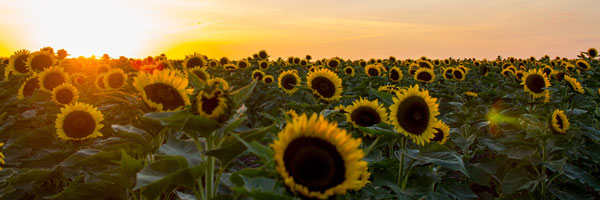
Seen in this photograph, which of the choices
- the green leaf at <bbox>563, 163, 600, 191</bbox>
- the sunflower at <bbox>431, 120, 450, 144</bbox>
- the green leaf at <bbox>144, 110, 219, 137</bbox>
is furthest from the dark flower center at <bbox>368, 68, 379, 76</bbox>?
the green leaf at <bbox>144, 110, 219, 137</bbox>

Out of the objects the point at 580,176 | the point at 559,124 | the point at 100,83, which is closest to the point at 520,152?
the point at 559,124

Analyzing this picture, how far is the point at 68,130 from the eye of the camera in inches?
155

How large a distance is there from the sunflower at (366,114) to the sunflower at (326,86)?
1.17 m

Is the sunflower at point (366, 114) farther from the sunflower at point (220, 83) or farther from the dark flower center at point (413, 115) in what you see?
the sunflower at point (220, 83)

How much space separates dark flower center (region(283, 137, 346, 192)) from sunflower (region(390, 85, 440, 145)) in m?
1.87

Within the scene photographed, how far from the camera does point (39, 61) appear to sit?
7.37 m

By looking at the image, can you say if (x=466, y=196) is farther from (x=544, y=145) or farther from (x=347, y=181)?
(x=347, y=181)

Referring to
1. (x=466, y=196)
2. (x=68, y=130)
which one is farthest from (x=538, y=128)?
(x=68, y=130)

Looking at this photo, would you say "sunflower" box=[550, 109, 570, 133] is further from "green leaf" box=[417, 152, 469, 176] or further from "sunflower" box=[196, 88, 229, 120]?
"sunflower" box=[196, 88, 229, 120]

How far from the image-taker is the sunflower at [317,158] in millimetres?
1554

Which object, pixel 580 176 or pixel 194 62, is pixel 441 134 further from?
pixel 194 62

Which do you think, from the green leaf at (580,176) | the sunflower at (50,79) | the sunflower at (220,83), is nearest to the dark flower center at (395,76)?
the green leaf at (580,176)

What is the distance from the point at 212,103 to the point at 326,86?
3.81 metres

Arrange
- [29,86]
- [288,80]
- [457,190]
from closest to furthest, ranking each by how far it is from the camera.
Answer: [457,190] < [29,86] < [288,80]
